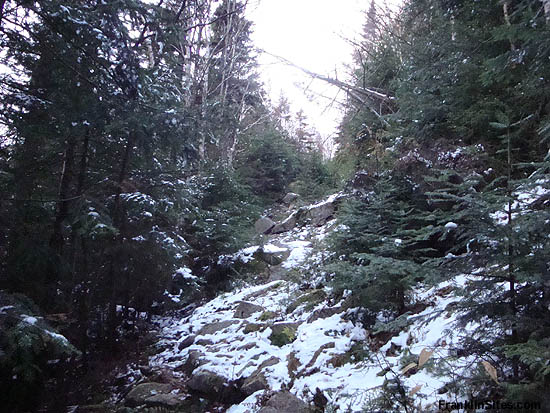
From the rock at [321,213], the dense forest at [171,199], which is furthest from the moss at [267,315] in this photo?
the rock at [321,213]

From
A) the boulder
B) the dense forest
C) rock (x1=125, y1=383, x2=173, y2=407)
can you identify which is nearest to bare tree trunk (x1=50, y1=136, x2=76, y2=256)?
the dense forest

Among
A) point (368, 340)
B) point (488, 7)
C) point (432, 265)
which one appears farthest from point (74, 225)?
point (488, 7)

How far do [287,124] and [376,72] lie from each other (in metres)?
20.4

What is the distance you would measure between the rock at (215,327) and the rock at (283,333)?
5.24ft

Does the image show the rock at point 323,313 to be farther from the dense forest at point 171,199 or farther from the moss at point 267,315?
the moss at point 267,315

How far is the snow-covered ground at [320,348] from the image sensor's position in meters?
3.42

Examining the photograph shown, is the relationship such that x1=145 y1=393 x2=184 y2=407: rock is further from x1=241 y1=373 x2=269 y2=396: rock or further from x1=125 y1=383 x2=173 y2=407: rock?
x1=241 y1=373 x2=269 y2=396: rock

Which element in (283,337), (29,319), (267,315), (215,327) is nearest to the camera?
(29,319)

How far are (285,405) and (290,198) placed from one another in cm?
1601

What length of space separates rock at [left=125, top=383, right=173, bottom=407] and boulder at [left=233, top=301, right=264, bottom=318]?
259 centimetres

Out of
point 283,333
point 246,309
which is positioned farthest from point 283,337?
point 246,309

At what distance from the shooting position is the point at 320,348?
17.4ft

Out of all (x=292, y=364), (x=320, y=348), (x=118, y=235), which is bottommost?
(x=292, y=364)

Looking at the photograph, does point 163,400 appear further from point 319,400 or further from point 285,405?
point 319,400
